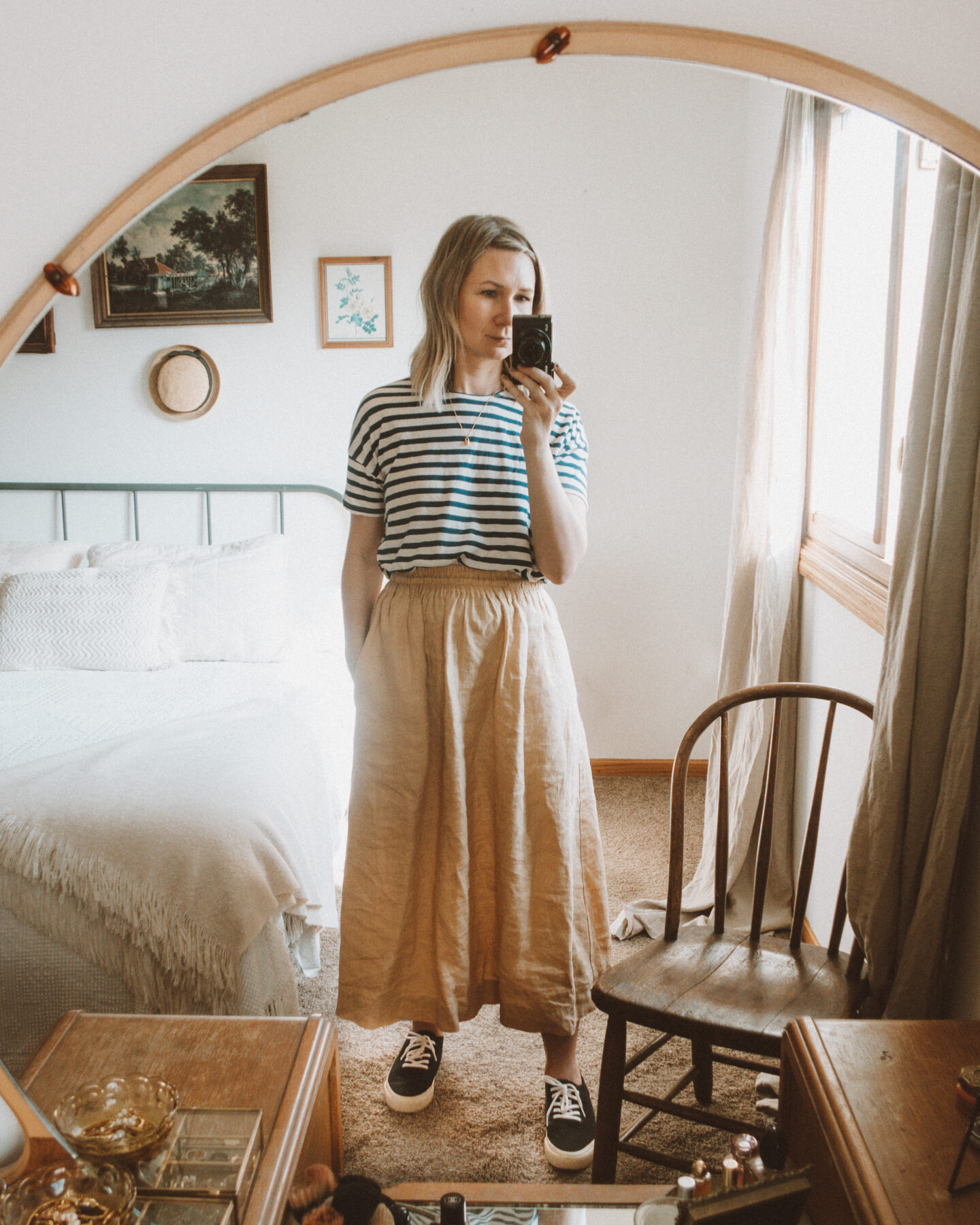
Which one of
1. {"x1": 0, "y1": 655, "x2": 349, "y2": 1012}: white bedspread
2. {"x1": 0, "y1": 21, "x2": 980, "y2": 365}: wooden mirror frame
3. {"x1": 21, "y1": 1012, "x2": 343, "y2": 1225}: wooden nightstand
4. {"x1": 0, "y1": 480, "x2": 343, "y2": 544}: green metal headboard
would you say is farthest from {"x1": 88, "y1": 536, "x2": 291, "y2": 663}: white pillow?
{"x1": 0, "y1": 21, "x2": 980, "y2": 365}: wooden mirror frame

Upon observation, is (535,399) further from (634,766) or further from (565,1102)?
(634,766)

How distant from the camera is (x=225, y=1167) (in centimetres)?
60

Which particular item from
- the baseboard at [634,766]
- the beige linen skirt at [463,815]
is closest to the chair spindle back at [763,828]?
the beige linen skirt at [463,815]

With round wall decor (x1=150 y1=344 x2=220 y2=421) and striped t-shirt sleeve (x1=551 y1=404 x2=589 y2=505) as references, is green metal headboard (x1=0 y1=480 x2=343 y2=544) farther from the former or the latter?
striped t-shirt sleeve (x1=551 y1=404 x2=589 y2=505)

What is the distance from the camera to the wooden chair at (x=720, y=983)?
3.49 feet

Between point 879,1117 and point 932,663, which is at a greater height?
point 932,663

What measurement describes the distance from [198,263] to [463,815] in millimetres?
2054

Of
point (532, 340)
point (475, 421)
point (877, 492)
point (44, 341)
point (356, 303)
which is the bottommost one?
point (877, 492)

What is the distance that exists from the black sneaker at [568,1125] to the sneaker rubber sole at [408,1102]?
7.7 inches

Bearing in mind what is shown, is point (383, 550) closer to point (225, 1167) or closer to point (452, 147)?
point (225, 1167)

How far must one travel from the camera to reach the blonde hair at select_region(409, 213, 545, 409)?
3.96 feet

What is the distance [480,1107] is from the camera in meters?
1.44

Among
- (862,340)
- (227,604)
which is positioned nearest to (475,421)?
(862,340)

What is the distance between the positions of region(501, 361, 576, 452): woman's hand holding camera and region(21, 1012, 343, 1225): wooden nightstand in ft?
2.40
